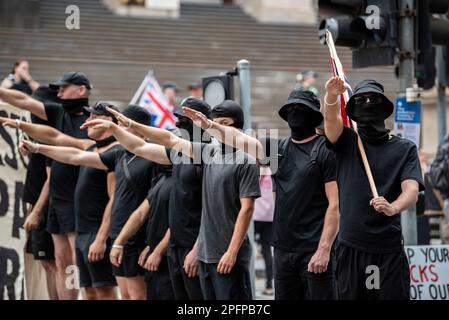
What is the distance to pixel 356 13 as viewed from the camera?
9.98 meters

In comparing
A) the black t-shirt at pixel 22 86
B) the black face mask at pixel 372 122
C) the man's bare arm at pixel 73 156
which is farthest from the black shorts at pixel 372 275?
the black t-shirt at pixel 22 86

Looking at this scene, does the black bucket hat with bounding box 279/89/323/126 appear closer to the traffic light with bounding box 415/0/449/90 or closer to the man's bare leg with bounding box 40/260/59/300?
the traffic light with bounding box 415/0/449/90

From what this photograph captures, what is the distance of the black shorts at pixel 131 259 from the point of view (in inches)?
386

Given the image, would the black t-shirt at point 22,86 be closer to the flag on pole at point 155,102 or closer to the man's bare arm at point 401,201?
the flag on pole at point 155,102

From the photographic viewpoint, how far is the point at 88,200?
1024cm

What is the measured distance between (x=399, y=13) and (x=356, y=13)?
0.39 meters

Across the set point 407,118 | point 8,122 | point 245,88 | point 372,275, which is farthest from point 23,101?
point 372,275

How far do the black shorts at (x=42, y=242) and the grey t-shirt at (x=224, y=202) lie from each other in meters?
3.07

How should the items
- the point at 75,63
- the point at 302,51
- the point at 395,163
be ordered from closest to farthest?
the point at 395,163, the point at 75,63, the point at 302,51

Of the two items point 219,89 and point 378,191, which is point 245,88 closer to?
point 219,89

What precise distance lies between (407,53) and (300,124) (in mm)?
2339

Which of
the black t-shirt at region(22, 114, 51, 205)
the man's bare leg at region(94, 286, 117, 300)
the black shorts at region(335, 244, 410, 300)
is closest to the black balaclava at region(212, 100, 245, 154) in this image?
the black shorts at region(335, 244, 410, 300)

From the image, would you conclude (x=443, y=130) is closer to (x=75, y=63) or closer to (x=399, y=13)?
(x=399, y=13)
